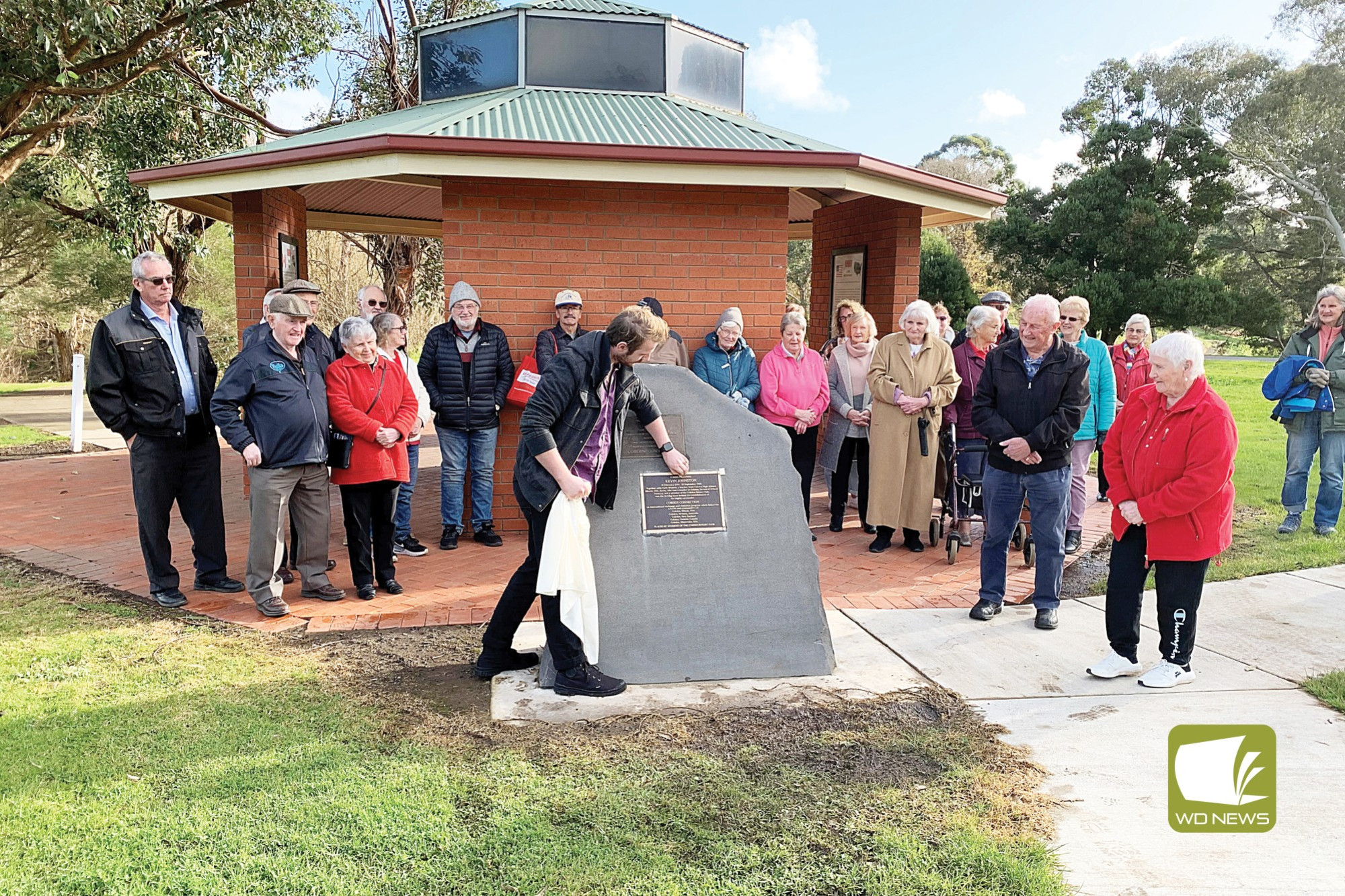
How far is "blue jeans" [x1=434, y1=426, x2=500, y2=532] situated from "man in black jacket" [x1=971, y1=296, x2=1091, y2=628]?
3863 mm

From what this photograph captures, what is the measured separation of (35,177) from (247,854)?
1786 centimetres

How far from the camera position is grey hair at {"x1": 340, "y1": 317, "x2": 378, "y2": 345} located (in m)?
6.21

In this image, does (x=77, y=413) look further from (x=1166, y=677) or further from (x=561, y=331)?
(x=1166, y=677)

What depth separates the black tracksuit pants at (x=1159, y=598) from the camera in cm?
472

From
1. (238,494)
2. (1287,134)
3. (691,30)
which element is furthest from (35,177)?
(1287,134)

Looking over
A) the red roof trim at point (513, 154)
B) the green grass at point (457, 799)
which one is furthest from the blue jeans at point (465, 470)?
the green grass at point (457, 799)

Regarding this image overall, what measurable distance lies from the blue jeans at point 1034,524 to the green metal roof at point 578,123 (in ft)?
10.7

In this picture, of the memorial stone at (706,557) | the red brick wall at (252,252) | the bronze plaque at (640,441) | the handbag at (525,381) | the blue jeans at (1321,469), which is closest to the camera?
the memorial stone at (706,557)

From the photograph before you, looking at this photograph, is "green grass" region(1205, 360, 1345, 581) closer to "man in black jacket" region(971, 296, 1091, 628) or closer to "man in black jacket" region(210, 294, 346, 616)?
"man in black jacket" region(971, 296, 1091, 628)

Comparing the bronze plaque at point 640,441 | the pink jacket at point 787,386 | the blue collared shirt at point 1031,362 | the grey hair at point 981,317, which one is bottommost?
the bronze plaque at point 640,441

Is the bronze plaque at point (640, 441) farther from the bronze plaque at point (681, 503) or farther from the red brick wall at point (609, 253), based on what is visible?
the red brick wall at point (609, 253)

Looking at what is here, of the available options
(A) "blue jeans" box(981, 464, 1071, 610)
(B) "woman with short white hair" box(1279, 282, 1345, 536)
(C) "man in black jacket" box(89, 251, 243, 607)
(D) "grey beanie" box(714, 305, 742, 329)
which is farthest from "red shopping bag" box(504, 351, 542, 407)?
(B) "woman with short white hair" box(1279, 282, 1345, 536)

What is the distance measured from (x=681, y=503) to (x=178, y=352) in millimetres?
3616

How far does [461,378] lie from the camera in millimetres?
7461
